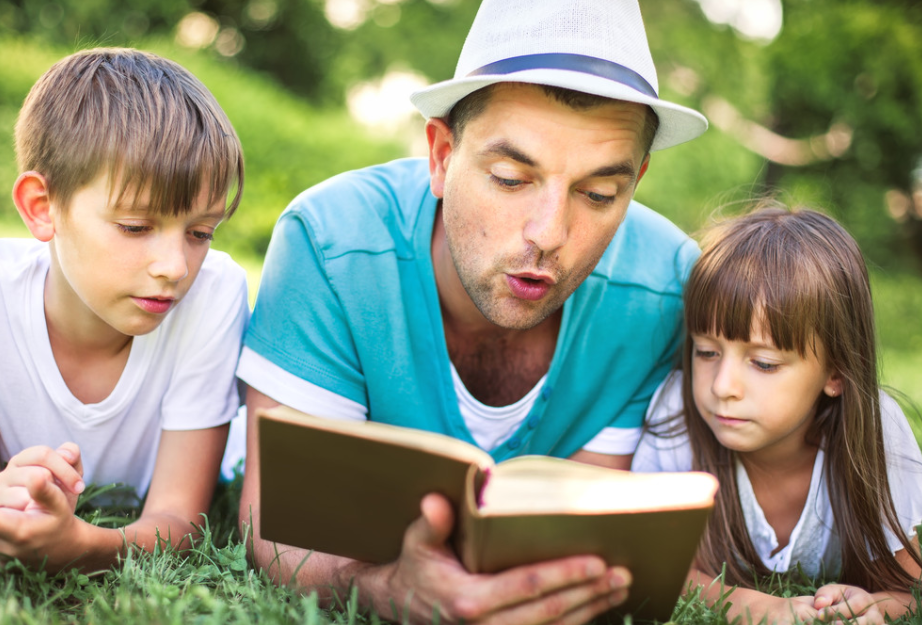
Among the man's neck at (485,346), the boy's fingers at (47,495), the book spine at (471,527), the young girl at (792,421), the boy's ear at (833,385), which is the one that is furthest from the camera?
the man's neck at (485,346)

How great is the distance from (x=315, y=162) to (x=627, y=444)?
8.52 metres

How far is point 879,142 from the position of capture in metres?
13.6

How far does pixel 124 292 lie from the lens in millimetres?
2291

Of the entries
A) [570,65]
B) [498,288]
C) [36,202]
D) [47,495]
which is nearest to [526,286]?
[498,288]

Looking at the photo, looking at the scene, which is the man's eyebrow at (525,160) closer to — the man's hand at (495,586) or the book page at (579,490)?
the book page at (579,490)

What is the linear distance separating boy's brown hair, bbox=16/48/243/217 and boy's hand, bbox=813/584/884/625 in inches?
82.6

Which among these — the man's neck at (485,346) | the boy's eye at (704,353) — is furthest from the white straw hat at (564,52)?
the boy's eye at (704,353)

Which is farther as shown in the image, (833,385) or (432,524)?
(833,385)

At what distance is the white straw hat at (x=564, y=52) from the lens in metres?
2.18

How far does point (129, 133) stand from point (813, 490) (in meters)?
2.43

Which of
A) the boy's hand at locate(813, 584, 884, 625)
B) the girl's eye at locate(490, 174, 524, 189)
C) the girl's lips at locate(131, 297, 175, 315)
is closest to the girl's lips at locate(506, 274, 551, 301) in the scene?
the girl's eye at locate(490, 174, 524, 189)

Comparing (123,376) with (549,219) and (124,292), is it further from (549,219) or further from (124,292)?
(549,219)

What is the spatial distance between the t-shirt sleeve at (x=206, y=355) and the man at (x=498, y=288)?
0.10 meters

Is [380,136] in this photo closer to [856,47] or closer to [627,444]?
[856,47]
